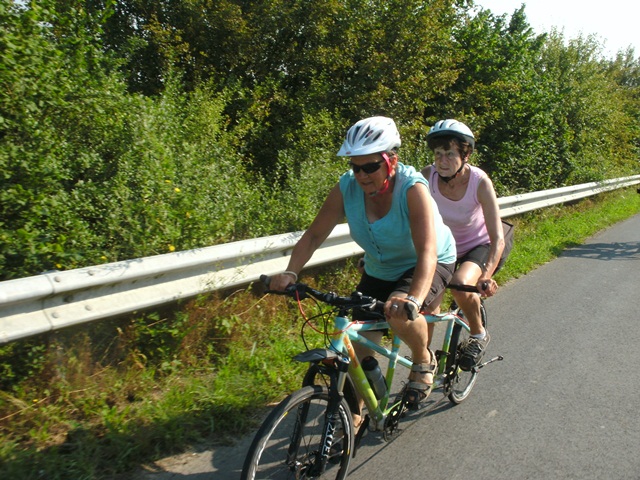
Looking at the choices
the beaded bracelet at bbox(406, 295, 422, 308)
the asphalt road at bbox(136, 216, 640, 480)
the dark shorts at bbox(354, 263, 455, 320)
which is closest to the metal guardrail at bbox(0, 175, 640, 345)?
the asphalt road at bbox(136, 216, 640, 480)

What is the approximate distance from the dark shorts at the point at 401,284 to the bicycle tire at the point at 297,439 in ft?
2.44

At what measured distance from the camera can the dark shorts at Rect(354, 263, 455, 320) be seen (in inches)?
154

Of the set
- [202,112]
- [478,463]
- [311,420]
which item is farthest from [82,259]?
[202,112]

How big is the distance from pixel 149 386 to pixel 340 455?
147cm

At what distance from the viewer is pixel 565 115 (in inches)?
717

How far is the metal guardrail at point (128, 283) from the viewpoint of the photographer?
139 inches

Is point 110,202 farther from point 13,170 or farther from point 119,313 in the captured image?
point 119,313

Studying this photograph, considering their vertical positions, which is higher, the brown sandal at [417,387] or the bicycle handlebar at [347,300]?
the bicycle handlebar at [347,300]

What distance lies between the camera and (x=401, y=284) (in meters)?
3.84

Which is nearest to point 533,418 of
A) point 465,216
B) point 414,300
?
point 465,216

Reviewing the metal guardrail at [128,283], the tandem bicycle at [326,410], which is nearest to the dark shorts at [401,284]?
the tandem bicycle at [326,410]

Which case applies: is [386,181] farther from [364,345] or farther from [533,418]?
[533,418]

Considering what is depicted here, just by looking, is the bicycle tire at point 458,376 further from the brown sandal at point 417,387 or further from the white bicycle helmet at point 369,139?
the white bicycle helmet at point 369,139

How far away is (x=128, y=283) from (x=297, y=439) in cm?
161
